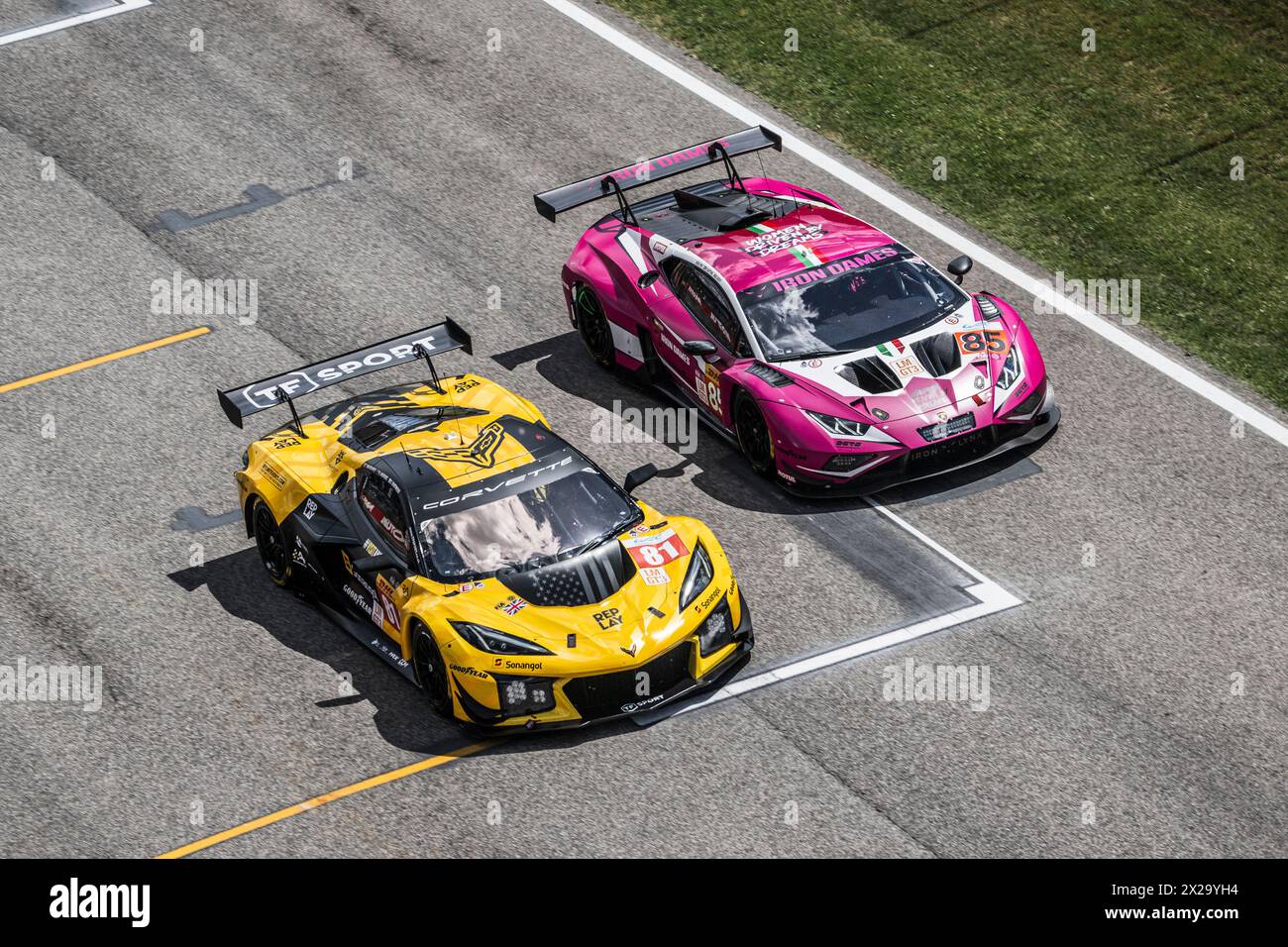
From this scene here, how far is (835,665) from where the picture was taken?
13484mm

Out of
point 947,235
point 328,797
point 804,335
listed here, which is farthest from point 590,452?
point 947,235

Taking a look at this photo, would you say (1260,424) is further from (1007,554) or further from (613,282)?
(613,282)

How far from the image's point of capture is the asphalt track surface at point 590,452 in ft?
40.1

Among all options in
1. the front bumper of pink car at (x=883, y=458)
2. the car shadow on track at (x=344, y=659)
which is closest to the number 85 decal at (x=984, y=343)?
the front bumper of pink car at (x=883, y=458)

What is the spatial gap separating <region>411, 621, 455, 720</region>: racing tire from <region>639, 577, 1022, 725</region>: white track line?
4.33 feet

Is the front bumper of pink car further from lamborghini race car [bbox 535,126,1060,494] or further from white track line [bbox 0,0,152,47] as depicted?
white track line [bbox 0,0,152,47]

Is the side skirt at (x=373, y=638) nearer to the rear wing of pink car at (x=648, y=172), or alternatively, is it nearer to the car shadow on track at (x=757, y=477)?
the car shadow on track at (x=757, y=477)

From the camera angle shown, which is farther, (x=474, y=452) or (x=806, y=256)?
(x=806, y=256)

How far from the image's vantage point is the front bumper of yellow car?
12375 millimetres

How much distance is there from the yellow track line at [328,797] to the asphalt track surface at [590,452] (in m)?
0.04

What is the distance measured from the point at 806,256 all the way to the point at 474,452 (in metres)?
3.94

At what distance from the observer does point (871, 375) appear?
15.3m

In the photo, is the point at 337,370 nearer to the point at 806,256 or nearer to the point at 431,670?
the point at 431,670

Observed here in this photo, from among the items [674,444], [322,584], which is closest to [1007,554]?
[674,444]
